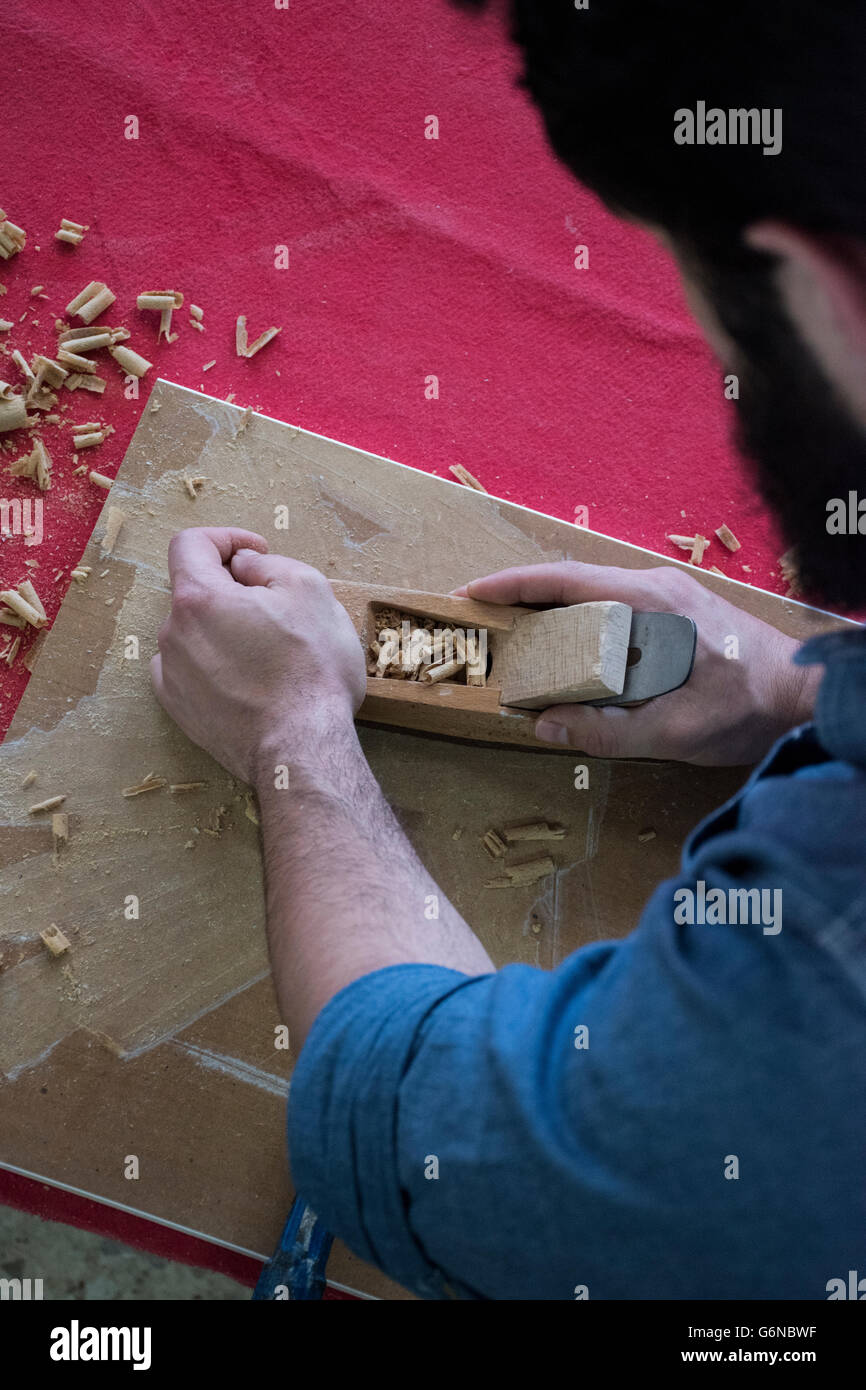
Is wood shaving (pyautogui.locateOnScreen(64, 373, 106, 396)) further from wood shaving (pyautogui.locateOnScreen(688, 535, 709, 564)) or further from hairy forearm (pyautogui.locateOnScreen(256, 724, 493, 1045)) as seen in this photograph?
wood shaving (pyautogui.locateOnScreen(688, 535, 709, 564))

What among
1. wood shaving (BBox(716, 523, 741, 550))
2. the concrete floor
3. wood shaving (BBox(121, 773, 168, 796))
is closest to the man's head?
wood shaving (BBox(716, 523, 741, 550))

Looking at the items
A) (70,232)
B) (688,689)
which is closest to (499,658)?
(688,689)

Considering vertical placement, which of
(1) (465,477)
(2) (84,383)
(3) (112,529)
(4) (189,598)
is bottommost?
(4) (189,598)

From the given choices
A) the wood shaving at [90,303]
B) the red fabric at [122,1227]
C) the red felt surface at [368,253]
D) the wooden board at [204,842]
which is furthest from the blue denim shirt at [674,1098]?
the wood shaving at [90,303]

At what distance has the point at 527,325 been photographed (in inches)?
71.2

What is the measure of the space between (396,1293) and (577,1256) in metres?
0.74

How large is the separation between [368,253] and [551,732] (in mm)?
988

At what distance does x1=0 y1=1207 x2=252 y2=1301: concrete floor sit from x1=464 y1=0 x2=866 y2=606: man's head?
5.22ft

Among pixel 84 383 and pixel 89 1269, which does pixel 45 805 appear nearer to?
pixel 84 383

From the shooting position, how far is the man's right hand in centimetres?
136

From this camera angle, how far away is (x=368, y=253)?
5.88 ft

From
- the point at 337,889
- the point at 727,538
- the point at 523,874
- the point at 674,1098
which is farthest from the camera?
the point at 727,538

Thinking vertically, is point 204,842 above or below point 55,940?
above

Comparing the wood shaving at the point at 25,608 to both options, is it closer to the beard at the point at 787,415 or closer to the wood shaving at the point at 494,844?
the wood shaving at the point at 494,844
